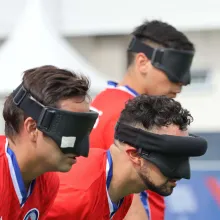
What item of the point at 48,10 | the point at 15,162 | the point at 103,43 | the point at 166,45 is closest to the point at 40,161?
the point at 15,162

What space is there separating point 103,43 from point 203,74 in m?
1.32

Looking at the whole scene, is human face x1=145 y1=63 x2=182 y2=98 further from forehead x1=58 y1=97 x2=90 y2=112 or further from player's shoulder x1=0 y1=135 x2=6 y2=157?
player's shoulder x1=0 y1=135 x2=6 y2=157

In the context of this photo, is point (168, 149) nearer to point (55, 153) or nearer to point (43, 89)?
point (55, 153)

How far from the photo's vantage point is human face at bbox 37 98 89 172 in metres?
4.10

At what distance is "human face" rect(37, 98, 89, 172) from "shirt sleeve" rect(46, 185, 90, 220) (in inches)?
10.0

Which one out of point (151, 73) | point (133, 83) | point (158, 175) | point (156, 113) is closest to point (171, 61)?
point (151, 73)

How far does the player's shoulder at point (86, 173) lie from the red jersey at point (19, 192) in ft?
0.26

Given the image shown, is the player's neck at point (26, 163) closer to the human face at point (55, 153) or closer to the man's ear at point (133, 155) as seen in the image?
the human face at point (55, 153)

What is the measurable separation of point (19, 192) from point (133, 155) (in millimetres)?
682

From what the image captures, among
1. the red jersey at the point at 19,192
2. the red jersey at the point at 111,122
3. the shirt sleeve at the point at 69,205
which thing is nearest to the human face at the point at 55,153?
the red jersey at the point at 19,192

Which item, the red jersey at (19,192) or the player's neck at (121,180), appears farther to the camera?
the player's neck at (121,180)

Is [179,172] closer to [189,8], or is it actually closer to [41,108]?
[41,108]

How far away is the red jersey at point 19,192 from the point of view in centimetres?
401

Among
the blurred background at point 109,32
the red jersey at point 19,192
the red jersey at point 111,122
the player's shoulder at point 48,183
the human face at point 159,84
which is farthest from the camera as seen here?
the blurred background at point 109,32
